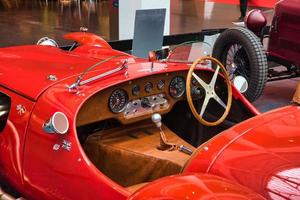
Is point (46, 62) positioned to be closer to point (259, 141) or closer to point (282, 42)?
point (259, 141)

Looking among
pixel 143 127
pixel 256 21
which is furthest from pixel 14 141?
pixel 256 21

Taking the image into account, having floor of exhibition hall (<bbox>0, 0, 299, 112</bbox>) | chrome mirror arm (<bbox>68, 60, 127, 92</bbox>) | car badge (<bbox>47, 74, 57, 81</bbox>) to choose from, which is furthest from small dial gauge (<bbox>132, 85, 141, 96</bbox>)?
floor of exhibition hall (<bbox>0, 0, 299, 112</bbox>)

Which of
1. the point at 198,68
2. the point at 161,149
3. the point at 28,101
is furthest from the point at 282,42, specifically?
the point at 28,101

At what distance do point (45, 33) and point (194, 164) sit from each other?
800 cm

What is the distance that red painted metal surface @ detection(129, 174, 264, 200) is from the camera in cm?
170

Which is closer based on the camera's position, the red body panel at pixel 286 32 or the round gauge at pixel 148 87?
the round gauge at pixel 148 87

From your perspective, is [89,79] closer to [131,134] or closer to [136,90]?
[136,90]

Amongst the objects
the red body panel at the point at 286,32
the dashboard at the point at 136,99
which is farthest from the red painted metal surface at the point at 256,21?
the dashboard at the point at 136,99

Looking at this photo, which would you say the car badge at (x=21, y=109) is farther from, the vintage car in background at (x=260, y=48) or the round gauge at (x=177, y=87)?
the vintage car in background at (x=260, y=48)

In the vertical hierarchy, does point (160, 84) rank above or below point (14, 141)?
above

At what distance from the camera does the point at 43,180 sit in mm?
2375

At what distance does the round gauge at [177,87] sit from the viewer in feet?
9.11

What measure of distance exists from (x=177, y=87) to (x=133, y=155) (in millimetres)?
536

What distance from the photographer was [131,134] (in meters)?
2.79
